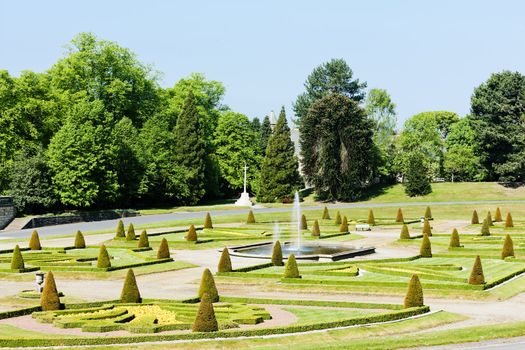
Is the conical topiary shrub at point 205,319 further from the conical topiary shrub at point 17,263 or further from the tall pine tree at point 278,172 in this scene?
the tall pine tree at point 278,172

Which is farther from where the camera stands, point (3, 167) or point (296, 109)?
point (296, 109)

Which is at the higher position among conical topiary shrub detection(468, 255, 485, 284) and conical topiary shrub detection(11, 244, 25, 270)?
conical topiary shrub detection(11, 244, 25, 270)

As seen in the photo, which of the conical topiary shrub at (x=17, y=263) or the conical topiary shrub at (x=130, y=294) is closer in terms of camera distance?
the conical topiary shrub at (x=130, y=294)

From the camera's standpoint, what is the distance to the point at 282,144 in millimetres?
112625

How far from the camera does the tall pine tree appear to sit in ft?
362

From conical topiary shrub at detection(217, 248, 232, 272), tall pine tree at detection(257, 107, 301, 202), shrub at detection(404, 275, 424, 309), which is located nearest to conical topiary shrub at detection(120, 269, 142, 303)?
conical topiary shrub at detection(217, 248, 232, 272)

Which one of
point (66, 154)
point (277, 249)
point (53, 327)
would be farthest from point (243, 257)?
point (66, 154)

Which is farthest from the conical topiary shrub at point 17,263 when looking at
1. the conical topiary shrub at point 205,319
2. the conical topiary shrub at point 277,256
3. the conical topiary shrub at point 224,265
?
the conical topiary shrub at point 205,319

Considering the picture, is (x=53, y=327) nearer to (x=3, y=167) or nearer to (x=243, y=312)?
(x=243, y=312)

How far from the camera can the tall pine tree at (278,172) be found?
110m

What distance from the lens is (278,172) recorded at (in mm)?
110188

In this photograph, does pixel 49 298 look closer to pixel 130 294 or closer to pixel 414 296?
pixel 130 294

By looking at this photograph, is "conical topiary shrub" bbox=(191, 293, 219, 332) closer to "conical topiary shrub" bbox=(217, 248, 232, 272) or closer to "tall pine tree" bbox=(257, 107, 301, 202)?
"conical topiary shrub" bbox=(217, 248, 232, 272)

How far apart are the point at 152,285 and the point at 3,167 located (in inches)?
2076
